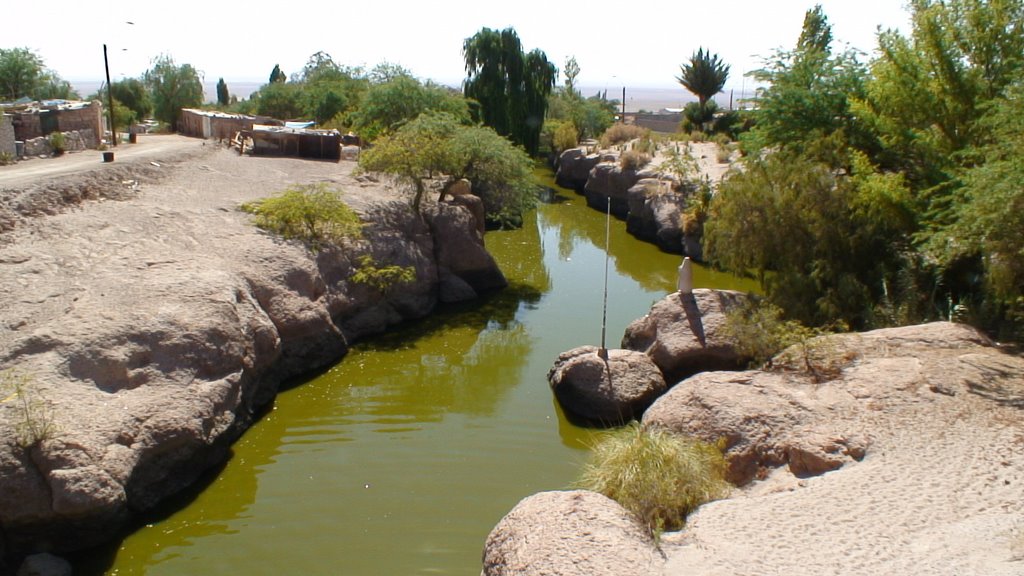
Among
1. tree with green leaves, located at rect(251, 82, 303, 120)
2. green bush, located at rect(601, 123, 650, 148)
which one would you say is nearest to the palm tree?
green bush, located at rect(601, 123, 650, 148)

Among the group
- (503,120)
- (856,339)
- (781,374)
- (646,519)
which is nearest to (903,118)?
(856,339)

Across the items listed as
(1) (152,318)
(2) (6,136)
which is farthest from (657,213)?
(2) (6,136)

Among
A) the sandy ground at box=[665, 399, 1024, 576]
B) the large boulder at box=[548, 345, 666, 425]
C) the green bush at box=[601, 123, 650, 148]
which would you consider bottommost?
the large boulder at box=[548, 345, 666, 425]

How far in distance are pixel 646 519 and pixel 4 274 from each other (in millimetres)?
10437

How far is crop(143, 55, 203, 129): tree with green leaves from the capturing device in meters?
54.3

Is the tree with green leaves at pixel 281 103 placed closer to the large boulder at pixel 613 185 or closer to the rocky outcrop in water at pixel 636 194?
the rocky outcrop in water at pixel 636 194

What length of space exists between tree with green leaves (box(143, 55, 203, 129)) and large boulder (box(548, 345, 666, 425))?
46604 mm

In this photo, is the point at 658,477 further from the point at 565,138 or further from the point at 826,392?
the point at 565,138

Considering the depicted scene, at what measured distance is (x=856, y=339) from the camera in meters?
12.0

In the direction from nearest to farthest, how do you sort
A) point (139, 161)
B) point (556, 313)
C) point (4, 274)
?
point (4, 274) < point (556, 313) < point (139, 161)

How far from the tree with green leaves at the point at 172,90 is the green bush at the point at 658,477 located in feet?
164

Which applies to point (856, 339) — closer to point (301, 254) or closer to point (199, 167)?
point (301, 254)

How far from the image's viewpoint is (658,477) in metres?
8.73

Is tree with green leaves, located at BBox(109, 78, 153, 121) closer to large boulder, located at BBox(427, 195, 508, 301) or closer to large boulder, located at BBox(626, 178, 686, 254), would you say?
large boulder, located at BBox(626, 178, 686, 254)
